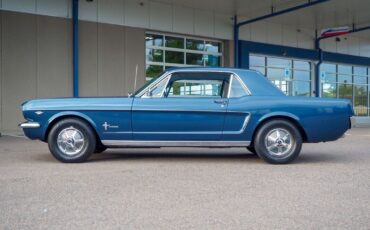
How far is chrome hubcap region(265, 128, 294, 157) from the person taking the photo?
24.6 ft

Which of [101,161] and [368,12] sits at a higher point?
[368,12]

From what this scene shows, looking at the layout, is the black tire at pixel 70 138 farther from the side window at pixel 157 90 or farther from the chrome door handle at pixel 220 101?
the chrome door handle at pixel 220 101

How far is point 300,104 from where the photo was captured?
7.54 metres

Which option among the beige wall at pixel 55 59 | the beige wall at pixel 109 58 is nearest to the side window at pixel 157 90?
the beige wall at pixel 55 59

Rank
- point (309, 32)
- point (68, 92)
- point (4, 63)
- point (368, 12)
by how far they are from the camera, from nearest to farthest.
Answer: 1. point (4, 63)
2. point (68, 92)
3. point (368, 12)
4. point (309, 32)

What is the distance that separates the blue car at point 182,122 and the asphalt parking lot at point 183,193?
0.34 m

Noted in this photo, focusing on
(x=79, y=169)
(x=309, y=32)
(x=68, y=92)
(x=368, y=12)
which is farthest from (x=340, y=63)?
(x=79, y=169)

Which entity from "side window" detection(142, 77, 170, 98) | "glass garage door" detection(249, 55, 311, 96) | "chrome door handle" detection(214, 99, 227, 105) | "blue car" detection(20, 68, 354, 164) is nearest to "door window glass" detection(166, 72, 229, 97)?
"side window" detection(142, 77, 170, 98)

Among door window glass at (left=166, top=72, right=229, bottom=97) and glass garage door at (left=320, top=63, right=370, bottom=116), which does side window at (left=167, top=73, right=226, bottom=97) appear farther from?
glass garage door at (left=320, top=63, right=370, bottom=116)

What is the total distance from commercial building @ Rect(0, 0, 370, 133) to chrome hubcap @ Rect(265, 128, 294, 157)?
758 centimetres

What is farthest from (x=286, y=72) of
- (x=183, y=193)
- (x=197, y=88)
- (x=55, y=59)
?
(x=183, y=193)

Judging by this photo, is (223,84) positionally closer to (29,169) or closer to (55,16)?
(29,169)

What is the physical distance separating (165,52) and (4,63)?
6.25 meters

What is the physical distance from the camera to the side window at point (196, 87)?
782cm
